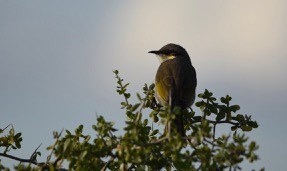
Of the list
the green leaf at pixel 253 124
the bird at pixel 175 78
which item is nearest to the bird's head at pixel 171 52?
the bird at pixel 175 78

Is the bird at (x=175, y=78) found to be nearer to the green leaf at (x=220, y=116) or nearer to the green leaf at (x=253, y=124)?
the green leaf at (x=220, y=116)

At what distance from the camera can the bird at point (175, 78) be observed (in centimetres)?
912

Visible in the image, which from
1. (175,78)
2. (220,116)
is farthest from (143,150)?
(175,78)

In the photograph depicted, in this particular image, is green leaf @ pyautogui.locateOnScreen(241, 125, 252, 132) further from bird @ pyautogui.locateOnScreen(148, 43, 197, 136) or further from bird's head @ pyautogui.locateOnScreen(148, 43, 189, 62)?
bird's head @ pyautogui.locateOnScreen(148, 43, 189, 62)

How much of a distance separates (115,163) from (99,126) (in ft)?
5.10

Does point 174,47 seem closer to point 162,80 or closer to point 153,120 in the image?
point 162,80

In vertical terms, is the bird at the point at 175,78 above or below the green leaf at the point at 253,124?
above

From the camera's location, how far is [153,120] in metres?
7.06

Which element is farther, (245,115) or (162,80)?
(162,80)

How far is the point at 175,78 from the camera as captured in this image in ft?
33.0

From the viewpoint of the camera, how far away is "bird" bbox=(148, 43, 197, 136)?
9.12 m

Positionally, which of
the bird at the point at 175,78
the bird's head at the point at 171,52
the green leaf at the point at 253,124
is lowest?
the green leaf at the point at 253,124

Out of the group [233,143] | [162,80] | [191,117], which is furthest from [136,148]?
[162,80]

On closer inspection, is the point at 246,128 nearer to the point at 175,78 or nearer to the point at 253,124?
the point at 253,124
